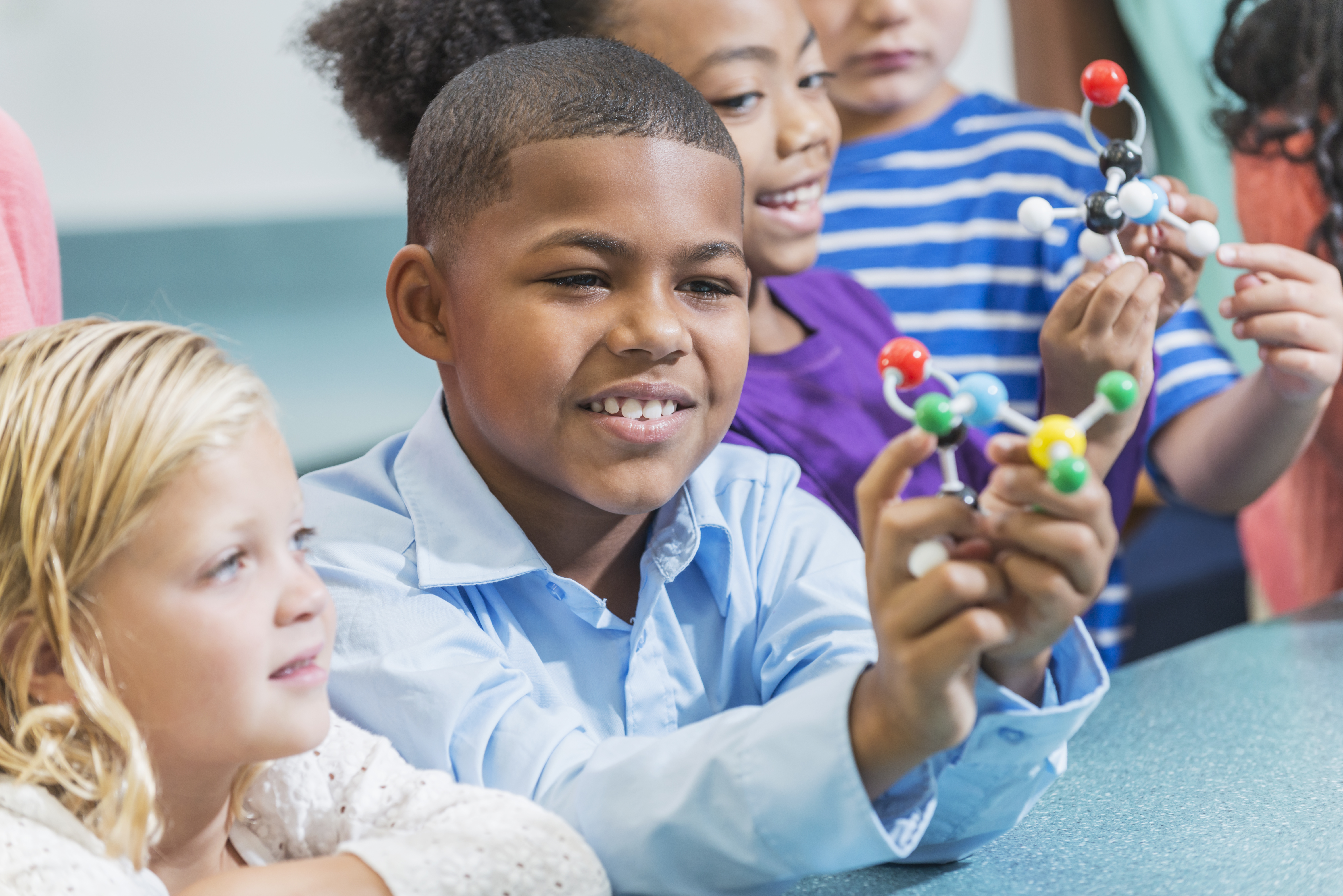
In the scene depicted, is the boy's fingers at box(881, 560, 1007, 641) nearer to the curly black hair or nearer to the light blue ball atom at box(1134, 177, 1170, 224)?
the light blue ball atom at box(1134, 177, 1170, 224)

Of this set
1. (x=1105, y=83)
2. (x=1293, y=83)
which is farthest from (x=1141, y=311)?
(x=1293, y=83)

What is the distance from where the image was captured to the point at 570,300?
657 mm

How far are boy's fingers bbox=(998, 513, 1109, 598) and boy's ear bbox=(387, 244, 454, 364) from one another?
1.19 feet

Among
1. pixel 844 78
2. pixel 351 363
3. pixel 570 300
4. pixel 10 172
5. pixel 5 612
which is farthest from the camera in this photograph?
pixel 351 363

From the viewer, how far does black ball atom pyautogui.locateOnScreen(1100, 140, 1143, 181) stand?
2.36ft

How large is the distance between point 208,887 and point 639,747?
0.19m

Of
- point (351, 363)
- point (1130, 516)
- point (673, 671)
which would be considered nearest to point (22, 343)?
point (673, 671)

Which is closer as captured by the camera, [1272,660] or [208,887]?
[208,887]

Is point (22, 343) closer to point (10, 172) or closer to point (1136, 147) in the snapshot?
point (10, 172)

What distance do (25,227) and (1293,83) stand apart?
119cm

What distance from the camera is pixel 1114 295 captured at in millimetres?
693

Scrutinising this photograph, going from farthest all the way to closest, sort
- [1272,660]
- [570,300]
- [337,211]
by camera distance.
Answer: [337,211], [1272,660], [570,300]

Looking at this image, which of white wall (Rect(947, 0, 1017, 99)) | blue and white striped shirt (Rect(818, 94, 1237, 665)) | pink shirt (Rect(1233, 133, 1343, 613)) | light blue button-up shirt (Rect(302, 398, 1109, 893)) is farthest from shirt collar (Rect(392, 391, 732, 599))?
white wall (Rect(947, 0, 1017, 99))

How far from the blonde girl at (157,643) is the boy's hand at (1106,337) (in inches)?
14.6
